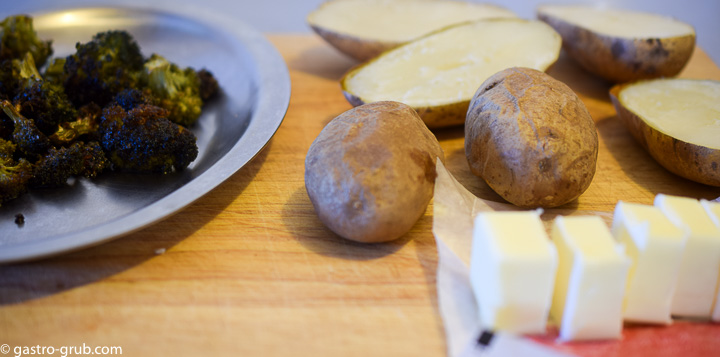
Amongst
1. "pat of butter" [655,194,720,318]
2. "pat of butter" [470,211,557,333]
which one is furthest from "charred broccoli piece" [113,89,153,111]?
"pat of butter" [655,194,720,318]

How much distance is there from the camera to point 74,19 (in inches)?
83.1

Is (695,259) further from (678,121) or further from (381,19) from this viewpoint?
(381,19)

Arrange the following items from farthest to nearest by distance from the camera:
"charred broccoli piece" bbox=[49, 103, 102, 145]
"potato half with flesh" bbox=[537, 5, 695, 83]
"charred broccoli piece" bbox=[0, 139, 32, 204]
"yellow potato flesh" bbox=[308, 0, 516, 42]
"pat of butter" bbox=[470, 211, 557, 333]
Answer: "yellow potato flesh" bbox=[308, 0, 516, 42] → "potato half with flesh" bbox=[537, 5, 695, 83] → "charred broccoli piece" bbox=[49, 103, 102, 145] → "charred broccoli piece" bbox=[0, 139, 32, 204] → "pat of butter" bbox=[470, 211, 557, 333]

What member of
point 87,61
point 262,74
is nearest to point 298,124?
point 262,74

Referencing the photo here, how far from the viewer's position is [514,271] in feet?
2.77

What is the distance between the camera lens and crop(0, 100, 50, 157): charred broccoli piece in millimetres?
1293

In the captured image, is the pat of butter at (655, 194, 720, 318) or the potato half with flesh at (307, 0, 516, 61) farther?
the potato half with flesh at (307, 0, 516, 61)

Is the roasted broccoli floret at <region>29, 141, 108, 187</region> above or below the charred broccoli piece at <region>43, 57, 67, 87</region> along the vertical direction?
below

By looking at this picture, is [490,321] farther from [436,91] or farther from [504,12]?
[504,12]

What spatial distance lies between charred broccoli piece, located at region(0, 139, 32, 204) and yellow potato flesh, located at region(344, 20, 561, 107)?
87 cm

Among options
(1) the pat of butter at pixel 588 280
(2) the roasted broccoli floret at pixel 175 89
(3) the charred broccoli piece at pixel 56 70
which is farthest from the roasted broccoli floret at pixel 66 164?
(1) the pat of butter at pixel 588 280

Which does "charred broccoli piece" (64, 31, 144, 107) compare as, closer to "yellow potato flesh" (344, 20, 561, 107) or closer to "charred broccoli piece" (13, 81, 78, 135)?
"charred broccoli piece" (13, 81, 78, 135)

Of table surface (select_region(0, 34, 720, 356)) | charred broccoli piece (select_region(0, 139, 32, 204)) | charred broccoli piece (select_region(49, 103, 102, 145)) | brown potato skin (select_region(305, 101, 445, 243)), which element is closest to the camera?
table surface (select_region(0, 34, 720, 356))

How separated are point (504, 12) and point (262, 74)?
1054mm
